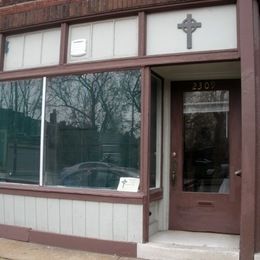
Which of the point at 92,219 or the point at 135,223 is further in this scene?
the point at 92,219

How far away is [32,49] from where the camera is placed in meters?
7.45

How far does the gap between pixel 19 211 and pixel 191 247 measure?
110 inches

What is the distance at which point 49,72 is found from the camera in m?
7.17

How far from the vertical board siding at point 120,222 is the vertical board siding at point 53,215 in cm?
97

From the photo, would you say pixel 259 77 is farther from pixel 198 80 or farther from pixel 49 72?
pixel 49 72

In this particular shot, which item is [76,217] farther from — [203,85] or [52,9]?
[52,9]

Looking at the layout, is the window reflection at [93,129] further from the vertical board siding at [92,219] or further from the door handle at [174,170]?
the door handle at [174,170]

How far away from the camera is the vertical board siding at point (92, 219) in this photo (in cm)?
655

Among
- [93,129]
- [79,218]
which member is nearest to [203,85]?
[93,129]

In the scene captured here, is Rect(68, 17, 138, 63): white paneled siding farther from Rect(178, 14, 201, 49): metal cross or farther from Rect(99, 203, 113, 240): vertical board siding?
Rect(99, 203, 113, 240): vertical board siding

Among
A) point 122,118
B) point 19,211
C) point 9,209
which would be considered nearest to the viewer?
point 122,118

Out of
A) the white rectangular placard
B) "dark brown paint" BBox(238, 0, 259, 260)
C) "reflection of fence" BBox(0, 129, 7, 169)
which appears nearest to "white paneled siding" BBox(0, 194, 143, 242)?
the white rectangular placard

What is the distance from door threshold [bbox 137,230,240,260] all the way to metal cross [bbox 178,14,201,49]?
2.64 m

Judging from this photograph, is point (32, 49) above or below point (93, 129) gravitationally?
above
